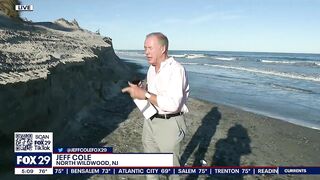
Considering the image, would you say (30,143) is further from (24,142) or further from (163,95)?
(163,95)

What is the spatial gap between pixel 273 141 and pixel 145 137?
6.02 meters

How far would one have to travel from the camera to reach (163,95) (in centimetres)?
393

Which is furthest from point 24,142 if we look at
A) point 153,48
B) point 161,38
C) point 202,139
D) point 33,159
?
point 202,139

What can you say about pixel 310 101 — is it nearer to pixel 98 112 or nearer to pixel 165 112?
pixel 98 112

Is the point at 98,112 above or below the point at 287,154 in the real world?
above

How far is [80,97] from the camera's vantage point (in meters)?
9.37

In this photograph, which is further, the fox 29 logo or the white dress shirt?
the fox 29 logo

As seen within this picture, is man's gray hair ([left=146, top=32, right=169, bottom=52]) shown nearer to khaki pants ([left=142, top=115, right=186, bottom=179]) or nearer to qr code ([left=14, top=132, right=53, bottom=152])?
khaki pants ([left=142, top=115, right=186, bottom=179])

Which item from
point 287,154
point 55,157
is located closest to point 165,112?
point 55,157

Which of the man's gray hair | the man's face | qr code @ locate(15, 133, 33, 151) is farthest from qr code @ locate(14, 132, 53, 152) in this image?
the man's gray hair

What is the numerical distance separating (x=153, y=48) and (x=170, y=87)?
0.48 metres

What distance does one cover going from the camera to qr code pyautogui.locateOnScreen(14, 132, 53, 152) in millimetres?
4852

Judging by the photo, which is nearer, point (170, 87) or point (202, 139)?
point (170, 87)

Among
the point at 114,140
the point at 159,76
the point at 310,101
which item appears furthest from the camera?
the point at 310,101
